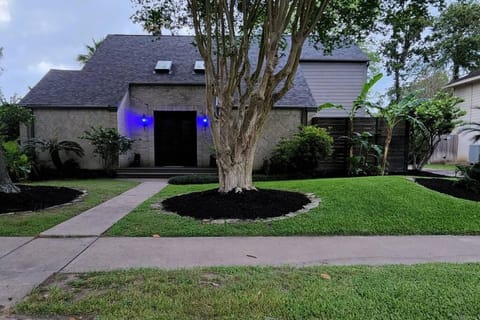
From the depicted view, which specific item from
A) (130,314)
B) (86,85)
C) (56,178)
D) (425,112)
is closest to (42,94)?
(86,85)

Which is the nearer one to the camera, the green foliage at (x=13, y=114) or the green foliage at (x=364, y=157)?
the green foliage at (x=364, y=157)

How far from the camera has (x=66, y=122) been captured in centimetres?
1203

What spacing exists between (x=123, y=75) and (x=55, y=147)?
14.5 ft

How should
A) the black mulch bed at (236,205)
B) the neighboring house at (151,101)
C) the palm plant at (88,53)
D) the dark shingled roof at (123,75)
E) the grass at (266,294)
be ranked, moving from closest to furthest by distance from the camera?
the grass at (266,294) → the black mulch bed at (236,205) → the neighboring house at (151,101) → the dark shingled roof at (123,75) → the palm plant at (88,53)

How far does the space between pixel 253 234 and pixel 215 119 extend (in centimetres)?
286

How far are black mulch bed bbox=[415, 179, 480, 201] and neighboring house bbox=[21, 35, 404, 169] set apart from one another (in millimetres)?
5462

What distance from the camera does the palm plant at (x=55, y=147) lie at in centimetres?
1146

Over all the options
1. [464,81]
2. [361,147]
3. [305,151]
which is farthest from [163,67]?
[464,81]

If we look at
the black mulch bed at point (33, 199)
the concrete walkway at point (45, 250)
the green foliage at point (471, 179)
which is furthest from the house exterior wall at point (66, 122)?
the green foliage at point (471, 179)

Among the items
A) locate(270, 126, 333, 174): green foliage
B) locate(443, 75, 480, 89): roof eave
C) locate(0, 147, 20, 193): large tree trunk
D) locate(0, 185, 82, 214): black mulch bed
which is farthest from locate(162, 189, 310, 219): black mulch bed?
locate(443, 75, 480, 89): roof eave

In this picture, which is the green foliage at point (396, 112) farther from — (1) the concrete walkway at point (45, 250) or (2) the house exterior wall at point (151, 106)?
(1) the concrete walkway at point (45, 250)

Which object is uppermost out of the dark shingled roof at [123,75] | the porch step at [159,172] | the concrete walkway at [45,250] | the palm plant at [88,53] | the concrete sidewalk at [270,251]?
the palm plant at [88,53]

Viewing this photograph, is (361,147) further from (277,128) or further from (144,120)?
(144,120)

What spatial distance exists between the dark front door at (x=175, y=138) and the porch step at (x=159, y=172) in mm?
1174
